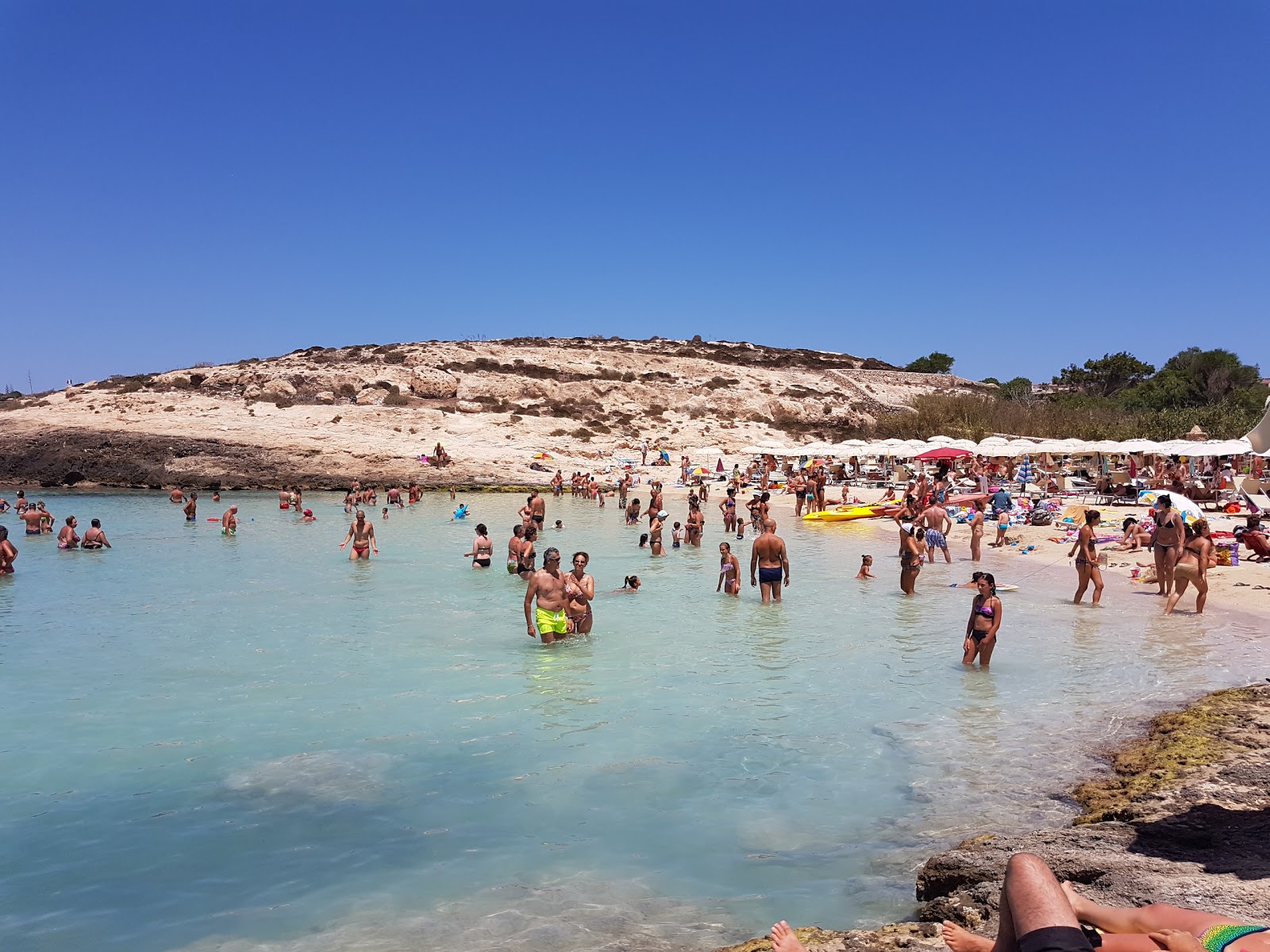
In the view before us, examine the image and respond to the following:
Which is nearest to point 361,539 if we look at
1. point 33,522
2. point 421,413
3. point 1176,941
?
point 33,522

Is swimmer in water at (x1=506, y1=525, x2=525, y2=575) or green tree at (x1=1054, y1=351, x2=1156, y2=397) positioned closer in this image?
swimmer in water at (x1=506, y1=525, x2=525, y2=575)

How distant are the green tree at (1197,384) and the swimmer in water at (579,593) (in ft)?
169

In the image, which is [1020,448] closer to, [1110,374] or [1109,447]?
[1109,447]

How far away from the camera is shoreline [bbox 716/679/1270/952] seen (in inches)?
156

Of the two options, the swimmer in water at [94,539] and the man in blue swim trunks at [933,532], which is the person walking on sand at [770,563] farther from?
the swimmer in water at [94,539]

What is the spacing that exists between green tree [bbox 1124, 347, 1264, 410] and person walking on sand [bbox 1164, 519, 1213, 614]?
46.3 m

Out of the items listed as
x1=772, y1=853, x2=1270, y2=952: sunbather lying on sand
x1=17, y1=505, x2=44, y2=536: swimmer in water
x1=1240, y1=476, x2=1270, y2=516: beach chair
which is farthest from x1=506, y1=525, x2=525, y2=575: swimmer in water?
x1=1240, y1=476, x2=1270, y2=516: beach chair

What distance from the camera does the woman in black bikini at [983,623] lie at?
29.9ft

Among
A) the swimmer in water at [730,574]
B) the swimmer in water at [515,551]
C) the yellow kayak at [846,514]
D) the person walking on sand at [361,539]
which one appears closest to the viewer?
the swimmer in water at [730,574]

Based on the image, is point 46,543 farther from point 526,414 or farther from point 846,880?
point 526,414

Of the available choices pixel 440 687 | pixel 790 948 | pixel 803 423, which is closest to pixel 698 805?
pixel 790 948

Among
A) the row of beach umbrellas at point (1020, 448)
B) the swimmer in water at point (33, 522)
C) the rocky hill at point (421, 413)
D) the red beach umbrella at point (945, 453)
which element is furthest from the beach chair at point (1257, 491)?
the swimmer in water at point (33, 522)

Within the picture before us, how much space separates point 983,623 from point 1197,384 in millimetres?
59976

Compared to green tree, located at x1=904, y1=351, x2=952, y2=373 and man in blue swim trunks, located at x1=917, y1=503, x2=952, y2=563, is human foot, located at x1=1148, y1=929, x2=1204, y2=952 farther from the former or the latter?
green tree, located at x1=904, y1=351, x2=952, y2=373
